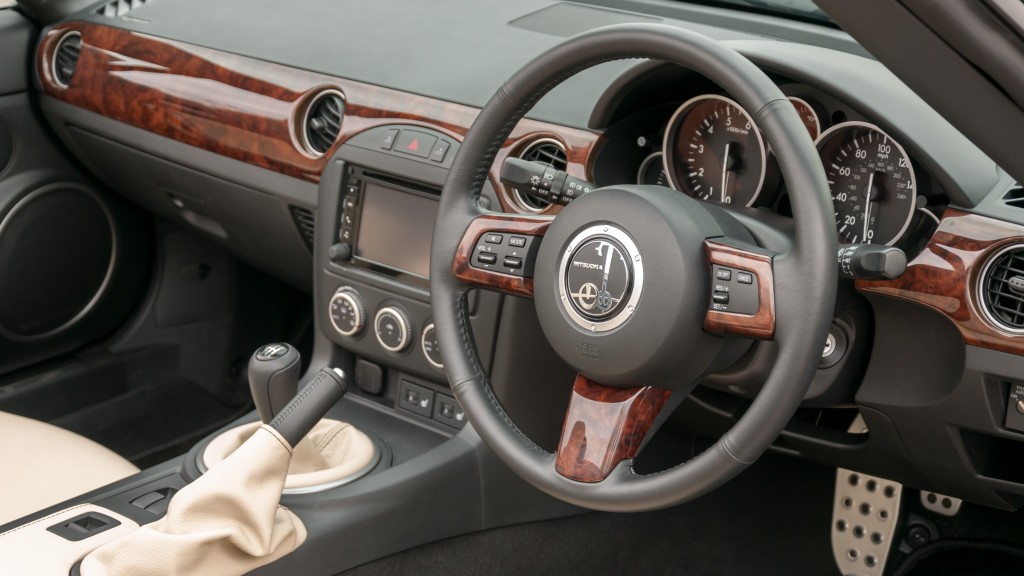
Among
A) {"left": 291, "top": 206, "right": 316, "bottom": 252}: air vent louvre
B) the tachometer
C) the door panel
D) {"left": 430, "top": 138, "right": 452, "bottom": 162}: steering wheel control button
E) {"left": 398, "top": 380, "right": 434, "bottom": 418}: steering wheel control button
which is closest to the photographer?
the tachometer

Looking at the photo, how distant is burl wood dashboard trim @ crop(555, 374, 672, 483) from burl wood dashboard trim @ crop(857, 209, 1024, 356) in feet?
1.18

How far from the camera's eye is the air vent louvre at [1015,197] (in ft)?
4.25

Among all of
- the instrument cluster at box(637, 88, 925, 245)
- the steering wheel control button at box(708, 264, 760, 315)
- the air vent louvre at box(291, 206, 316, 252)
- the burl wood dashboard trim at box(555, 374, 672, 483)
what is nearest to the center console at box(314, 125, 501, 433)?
the air vent louvre at box(291, 206, 316, 252)

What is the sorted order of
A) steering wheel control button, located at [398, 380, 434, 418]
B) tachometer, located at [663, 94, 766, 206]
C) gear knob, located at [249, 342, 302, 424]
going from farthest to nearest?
steering wheel control button, located at [398, 380, 434, 418], gear knob, located at [249, 342, 302, 424], tachometer, located at [663, 94, 766, 206]

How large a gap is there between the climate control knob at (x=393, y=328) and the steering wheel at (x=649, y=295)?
0.50 metres

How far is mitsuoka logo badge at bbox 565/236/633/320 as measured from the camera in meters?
1.17

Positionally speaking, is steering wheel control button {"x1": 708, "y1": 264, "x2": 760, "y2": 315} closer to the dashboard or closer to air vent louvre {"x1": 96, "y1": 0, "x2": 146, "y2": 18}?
the dashboard

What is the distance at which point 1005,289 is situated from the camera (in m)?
1.31

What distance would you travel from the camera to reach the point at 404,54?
1.95m

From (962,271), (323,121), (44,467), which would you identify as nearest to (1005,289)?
(962,271)

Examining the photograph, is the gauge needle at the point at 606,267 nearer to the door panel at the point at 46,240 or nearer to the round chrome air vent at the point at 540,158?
the round chrome air vent at the point at 540,158

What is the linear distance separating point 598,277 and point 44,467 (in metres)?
1.01

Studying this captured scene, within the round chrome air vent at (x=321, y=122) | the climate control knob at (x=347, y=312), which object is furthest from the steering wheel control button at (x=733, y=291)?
the round chrome air vent at (x=321, y=122)

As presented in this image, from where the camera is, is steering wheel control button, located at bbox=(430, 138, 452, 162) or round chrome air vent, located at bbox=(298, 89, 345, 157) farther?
round chrome air vent, located at bbox=(298, 89, 345, 157)
